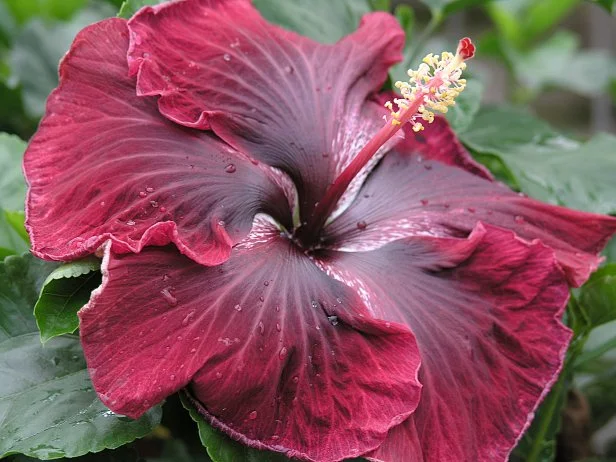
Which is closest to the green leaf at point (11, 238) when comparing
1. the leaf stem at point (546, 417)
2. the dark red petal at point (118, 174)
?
the dark red petal at point (118, 174)

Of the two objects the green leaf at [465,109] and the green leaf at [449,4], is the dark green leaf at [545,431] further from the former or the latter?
the green leaf at [449,4]

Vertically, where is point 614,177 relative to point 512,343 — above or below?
above

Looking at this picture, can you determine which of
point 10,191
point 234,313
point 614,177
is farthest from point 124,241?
point 614,177

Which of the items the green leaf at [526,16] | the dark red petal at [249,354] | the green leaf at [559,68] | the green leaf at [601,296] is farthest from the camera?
the green leaf at [526,16]

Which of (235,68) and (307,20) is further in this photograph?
(307,20)

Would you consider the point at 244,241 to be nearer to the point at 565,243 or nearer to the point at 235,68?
the point at 235,68

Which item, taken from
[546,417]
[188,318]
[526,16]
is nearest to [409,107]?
[188,318]
